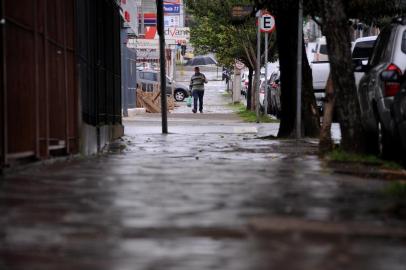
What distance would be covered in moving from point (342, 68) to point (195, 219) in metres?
5.59

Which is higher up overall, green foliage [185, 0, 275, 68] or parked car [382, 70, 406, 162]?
green foliage [185, 0, 275, 68]

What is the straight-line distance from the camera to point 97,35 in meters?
15.8

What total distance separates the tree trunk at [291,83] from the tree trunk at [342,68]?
5.62 metres

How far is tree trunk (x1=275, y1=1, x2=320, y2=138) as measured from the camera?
17.5 meters

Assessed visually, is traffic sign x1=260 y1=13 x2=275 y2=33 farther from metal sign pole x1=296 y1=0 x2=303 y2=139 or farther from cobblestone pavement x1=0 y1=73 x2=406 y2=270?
cobblestone pavement x1=0 y1=73 x2=406 y2=270

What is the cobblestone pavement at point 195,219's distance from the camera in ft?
17.5

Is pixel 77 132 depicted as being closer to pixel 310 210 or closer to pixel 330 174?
pixel 330 174

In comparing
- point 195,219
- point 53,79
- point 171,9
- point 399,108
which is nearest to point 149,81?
point 171,9

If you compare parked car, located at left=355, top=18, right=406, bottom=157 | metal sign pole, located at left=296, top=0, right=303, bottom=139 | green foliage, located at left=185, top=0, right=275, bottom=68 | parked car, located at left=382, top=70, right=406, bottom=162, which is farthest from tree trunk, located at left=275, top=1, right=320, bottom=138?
green foliage, located at left=185, top=0, right=275, bottom=68

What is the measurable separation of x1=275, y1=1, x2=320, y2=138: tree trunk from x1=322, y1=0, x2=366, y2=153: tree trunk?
5.62 meters

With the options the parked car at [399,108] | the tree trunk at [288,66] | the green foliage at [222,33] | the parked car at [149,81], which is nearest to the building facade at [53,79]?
the tree trunk at [288,66]

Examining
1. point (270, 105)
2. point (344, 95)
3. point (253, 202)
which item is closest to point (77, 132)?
point (344, 95)

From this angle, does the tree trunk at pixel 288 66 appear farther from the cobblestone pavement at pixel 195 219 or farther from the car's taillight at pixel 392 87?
the cobblestone pavement at pixel 195 219

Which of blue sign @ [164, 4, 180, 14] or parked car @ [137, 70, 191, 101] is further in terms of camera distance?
blue sign @ [164, 4, 180, 14]
